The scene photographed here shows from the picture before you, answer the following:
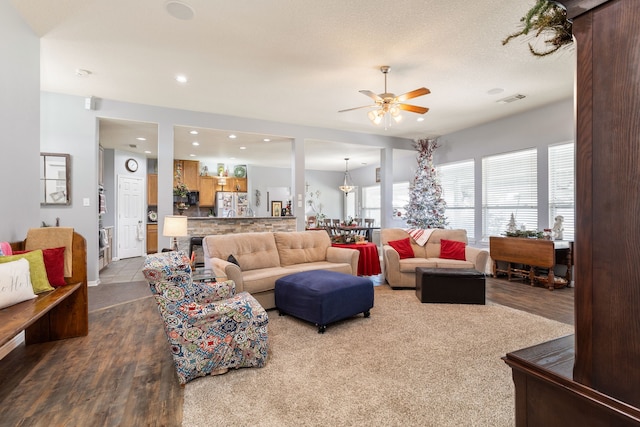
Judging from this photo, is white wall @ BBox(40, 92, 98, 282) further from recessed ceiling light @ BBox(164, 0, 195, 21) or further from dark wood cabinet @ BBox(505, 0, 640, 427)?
dark wood cabinet @ BBox(505, 0, 640, 427)

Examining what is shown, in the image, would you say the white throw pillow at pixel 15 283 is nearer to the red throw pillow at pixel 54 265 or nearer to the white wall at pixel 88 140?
the red throw pillow at pixel 54 265

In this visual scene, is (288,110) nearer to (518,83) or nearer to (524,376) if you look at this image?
(518,83)

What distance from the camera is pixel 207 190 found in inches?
376

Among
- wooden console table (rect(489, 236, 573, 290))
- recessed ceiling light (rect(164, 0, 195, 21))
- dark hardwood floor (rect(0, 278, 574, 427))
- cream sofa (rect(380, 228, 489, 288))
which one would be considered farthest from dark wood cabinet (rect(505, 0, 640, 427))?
wooden console table (rect(489, 236, 573, 290))

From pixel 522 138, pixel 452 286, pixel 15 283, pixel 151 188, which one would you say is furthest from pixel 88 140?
pixel 522 138

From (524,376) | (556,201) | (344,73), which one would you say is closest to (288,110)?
(344,73)

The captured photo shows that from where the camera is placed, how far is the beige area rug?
5.86 feet

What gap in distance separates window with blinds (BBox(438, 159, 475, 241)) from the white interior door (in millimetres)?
7577

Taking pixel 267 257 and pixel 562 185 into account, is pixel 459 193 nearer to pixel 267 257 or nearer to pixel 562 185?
pixel 562 185

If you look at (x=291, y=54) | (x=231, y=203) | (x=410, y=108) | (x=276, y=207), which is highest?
(x=291, y=54)

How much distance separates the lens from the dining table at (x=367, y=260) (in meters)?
5.07

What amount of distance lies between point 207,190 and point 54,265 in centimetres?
687

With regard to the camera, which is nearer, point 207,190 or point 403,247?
point 403,247

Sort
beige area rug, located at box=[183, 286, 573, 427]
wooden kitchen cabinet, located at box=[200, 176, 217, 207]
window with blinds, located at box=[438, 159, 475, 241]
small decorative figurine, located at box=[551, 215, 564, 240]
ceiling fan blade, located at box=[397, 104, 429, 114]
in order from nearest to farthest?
beige area rug, located at box=[183, 286, 573, 427]
ceiling fan blade, located at box=[397, 104, 429, 114]
small decorative figurine, located at box=[551, 215, 564, 240]
window with blinds, located at box=[438, 159, 475, 241]
wooden kitchen cabinet, located at box=[200, 176, 217, 207]
